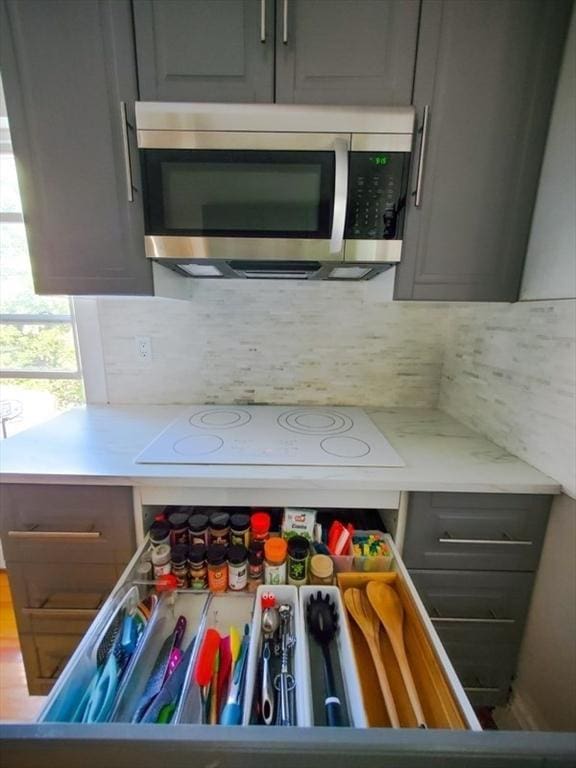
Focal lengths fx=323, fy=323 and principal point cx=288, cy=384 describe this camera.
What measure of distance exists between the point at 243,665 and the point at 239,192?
1.20m

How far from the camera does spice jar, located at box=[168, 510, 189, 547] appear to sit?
37.0 inches

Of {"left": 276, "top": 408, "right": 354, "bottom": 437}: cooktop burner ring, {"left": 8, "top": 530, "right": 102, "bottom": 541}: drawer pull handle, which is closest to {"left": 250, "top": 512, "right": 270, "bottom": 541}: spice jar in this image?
{"left": 276, "top": 408, "right": 354, "bottom": 437}: cooktop burner ring

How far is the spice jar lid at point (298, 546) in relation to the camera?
87 centimetres

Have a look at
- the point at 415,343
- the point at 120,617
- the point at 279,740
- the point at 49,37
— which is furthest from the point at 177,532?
the point at 49,37

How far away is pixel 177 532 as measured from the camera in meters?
0.94

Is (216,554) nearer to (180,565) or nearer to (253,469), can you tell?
(180,565)

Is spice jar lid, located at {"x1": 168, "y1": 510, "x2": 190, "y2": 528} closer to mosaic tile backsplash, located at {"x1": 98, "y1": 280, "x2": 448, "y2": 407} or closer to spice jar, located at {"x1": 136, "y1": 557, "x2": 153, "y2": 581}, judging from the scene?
spice jar, located at {"x1": 136, "y1": 557, "x2": 153, "y2": 581}

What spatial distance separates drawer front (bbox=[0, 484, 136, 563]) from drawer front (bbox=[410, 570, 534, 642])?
0.90 meters

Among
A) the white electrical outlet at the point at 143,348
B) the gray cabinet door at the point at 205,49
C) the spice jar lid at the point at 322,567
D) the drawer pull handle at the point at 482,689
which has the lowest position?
the drawer pull handle at the point at 482,689

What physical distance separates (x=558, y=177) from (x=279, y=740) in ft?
4.47

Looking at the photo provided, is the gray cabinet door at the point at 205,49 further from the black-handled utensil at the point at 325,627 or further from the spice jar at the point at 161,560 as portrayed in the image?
the black-handled utensil at the point at 325,627

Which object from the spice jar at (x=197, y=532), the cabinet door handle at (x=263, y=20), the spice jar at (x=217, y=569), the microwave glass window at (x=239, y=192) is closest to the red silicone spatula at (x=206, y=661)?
the spice jar at (x=217, y=569)

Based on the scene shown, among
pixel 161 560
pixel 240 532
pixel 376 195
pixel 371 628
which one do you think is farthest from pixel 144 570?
pixel 376 195

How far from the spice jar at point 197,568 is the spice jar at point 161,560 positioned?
6cm
